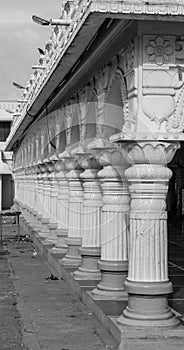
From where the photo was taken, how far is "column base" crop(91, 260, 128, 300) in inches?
359

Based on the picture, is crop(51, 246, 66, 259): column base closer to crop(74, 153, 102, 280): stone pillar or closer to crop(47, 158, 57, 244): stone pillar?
crop(47, 158, 57, 244): stone pillar

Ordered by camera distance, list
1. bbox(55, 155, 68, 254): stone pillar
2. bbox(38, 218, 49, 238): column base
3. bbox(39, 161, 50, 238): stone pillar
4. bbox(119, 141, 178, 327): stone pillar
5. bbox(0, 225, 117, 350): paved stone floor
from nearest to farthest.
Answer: bbox(119, 141, 178, 327): stone pillar → bbox(0, 225, 117, 350): paved stone floor → bbox(55, 155, 68, 254): stone pillar → bbox(39, 161, 50, 238): stone pillar → bbox(38, 218, 49, 238): column base

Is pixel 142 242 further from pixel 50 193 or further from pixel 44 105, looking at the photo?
pixel 50 193

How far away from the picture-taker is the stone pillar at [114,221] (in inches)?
351

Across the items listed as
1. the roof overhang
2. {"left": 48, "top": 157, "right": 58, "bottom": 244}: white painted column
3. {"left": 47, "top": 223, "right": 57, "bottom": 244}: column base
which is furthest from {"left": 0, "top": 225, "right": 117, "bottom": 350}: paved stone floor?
the roof overhang

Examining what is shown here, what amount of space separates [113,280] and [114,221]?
0.82 meters

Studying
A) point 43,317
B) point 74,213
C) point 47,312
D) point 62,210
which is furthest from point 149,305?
point 62,210

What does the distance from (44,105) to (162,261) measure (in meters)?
9.04

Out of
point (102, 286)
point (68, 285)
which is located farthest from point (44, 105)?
point (102, 286)

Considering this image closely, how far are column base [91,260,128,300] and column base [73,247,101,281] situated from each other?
146 centimetres

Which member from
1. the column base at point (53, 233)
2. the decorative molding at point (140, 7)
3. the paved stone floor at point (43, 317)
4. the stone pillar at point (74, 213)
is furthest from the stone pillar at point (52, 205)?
the decorative molding at point (140, 7)

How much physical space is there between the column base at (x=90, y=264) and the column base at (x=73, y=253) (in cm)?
158

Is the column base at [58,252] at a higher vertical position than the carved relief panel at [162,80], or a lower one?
lower

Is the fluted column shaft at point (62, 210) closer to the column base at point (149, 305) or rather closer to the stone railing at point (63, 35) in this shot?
the stone railing at point (63, 35)
